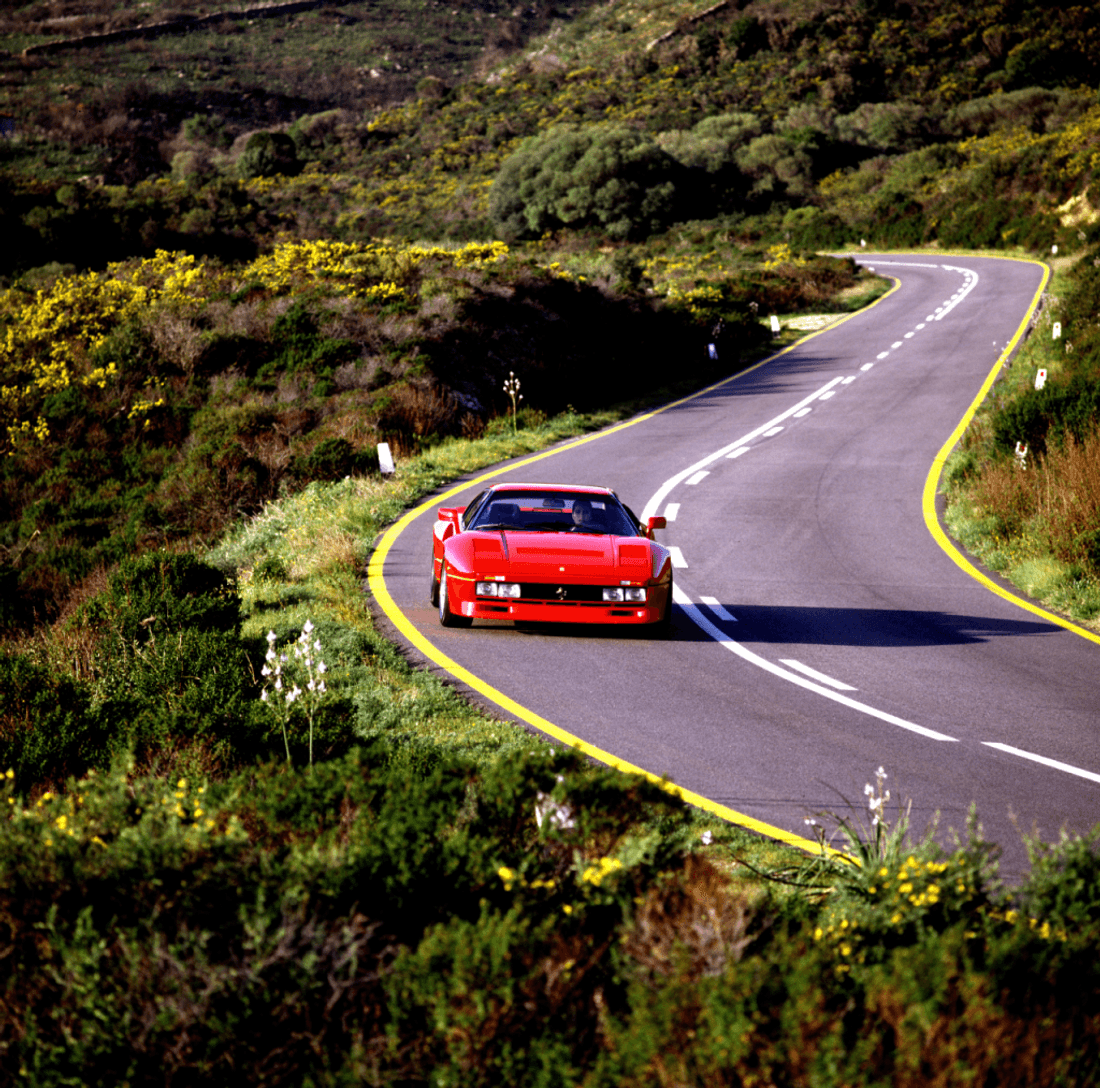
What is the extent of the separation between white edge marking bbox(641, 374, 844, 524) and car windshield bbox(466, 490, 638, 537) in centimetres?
133

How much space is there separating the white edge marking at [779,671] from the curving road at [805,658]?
2 cm

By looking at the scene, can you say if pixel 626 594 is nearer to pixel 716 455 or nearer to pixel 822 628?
pixel 822 628

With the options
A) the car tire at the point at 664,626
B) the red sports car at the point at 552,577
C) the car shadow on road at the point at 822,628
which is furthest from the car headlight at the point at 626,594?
the car shadow on road at the point at 822,628

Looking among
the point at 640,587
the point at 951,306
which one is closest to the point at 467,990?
the point at 640,587

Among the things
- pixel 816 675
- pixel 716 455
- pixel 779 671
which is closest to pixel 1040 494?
pixel 816 675

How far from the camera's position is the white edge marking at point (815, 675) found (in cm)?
879

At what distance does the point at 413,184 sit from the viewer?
6944 centimetres

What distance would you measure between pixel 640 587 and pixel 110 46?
99.4 metres

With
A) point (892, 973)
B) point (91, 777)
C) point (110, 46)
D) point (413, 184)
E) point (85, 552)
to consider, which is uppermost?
point (110, 46)

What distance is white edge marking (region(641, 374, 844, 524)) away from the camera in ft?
53.7

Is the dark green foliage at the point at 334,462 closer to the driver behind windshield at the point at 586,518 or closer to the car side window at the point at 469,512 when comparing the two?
the car side window at the point at 469,512

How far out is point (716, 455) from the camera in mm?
20297

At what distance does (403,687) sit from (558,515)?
3180 mm

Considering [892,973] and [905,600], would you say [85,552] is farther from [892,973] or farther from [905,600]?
[892,973]
